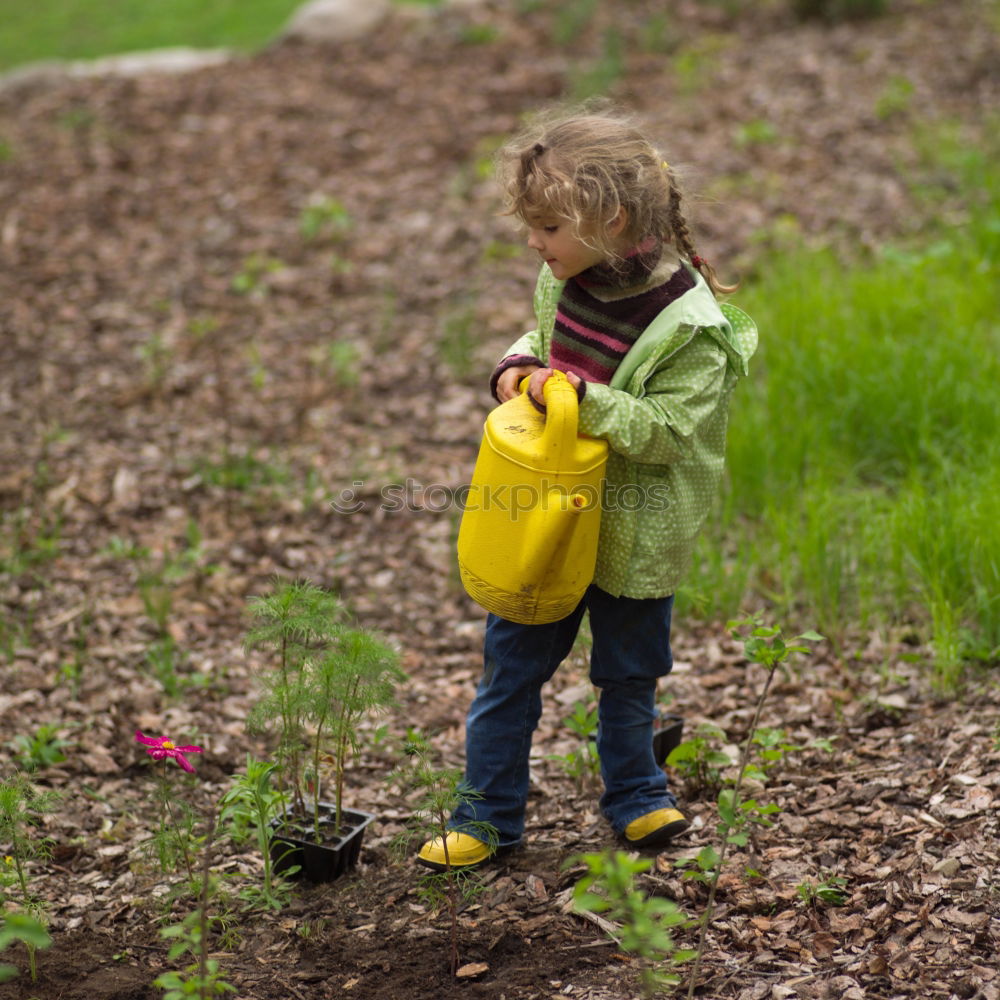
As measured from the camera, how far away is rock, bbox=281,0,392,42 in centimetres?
909

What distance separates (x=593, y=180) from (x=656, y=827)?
1.48 meters

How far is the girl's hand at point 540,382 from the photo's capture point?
227 centimetres

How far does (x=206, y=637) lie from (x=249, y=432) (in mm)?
1365

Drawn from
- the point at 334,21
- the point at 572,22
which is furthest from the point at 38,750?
the point at 334,21

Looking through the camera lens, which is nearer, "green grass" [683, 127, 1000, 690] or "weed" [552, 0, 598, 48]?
"green grass" [683, 127, 1000, 690]

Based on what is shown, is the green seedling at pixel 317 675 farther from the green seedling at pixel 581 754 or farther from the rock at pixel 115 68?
the rock at pixel 115 68

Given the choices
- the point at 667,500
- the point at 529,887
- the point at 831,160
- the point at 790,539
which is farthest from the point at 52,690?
the point at 831,160

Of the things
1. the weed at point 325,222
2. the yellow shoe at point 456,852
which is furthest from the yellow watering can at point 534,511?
the weed at point 325,222

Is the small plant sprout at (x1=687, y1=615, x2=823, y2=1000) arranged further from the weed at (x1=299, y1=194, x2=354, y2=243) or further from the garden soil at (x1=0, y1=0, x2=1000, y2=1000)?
the weed at (x1=299, y1=194, x2=354, y2=243)

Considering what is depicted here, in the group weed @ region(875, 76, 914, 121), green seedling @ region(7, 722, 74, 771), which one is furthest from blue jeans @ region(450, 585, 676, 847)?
weed @ region(875, 76, 914, 121)

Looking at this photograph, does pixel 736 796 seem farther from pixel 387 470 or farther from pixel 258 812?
pixel 387 470

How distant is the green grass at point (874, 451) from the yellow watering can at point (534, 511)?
107cm

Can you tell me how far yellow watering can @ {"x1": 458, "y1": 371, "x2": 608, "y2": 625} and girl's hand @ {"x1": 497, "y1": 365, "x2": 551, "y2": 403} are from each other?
9 cm

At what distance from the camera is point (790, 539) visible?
Result: 3719 millimetres
